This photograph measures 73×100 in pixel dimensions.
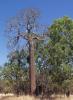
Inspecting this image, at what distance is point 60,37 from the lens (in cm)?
3133

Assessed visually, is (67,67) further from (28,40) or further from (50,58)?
(28,40)

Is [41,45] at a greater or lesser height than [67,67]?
greater

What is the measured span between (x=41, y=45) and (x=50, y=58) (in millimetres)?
1732

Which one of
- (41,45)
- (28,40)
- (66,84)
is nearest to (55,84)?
(66,84)

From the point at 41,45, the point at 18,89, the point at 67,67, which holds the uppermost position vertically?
the point at 41,45

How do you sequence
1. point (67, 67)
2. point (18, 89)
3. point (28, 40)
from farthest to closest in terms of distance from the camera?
point (18, 89) < point (67, 67) < point (28, 40)

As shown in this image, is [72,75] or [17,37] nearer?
[17,37]

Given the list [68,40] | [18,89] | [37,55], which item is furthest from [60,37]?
[18,89]

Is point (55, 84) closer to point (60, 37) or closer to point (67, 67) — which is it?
point (67, 67)

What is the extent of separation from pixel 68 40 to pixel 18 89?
7.66 m

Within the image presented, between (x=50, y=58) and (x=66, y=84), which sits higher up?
(x=50, y=58)

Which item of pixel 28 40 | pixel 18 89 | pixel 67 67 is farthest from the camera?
pixel 18 89

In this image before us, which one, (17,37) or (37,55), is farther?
(37,55)

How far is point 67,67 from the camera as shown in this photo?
3038cm
